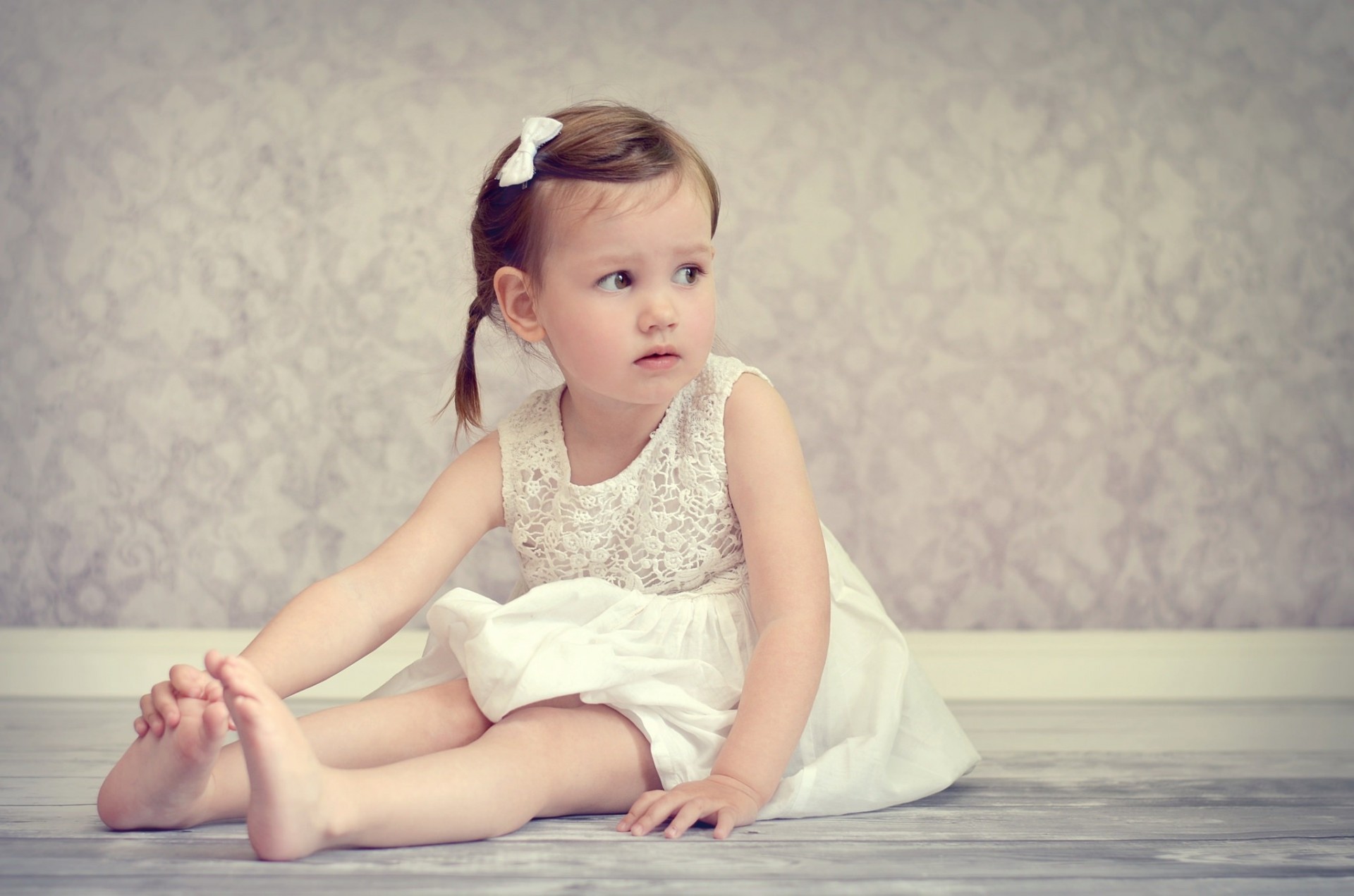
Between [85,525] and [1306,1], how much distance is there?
79.8 inches

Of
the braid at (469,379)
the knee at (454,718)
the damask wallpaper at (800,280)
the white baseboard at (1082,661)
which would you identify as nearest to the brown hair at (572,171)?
the braid at (469,379)

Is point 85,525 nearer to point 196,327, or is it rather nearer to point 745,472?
point 196,327

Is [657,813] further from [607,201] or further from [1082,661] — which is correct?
[1082,661]

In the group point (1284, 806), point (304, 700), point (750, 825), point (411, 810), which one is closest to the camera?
point (411, 810)

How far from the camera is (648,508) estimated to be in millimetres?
1159

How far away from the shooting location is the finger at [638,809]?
91cm

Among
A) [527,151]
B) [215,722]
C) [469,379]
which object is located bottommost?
[215,722]

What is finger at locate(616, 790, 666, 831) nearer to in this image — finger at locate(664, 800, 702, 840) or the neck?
finger at locate(664, 800, 702, 840)

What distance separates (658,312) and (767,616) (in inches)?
11.5

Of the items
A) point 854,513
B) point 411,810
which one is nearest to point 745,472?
point 411,810

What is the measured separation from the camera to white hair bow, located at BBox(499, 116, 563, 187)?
42.5 inches

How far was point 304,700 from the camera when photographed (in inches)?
66.9

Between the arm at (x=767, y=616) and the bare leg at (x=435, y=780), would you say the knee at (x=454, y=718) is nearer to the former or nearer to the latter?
the bare leg at (x=435, y=780)

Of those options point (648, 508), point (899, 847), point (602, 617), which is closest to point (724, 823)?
point (899, 847)
